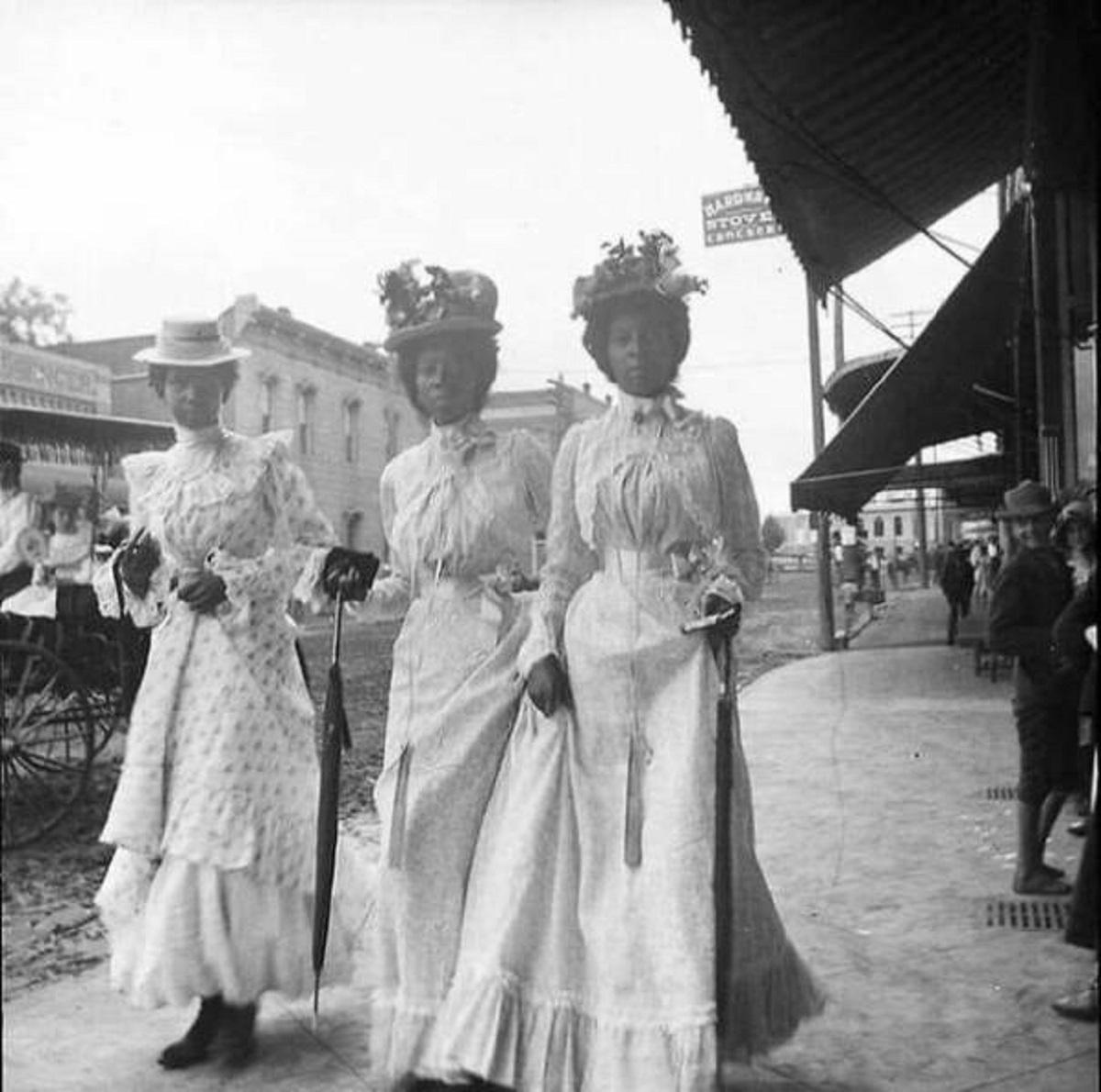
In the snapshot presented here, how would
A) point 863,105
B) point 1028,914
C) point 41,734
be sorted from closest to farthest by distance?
point 41,734 → point 1028,914 → point 863,105

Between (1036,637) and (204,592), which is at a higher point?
(204,592)

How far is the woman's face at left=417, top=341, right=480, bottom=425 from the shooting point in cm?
301

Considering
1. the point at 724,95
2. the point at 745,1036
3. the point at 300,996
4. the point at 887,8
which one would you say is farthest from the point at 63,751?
the point at 887,8

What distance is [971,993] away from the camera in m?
3.03

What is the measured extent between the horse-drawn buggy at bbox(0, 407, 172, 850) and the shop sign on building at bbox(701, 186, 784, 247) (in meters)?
1.48

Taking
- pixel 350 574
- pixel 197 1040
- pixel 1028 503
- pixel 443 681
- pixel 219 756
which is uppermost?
pixel 1028 503

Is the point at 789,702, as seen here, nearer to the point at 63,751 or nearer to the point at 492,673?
the point at 492,673

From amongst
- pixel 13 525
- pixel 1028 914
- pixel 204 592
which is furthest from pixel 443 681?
pixel 1028 914

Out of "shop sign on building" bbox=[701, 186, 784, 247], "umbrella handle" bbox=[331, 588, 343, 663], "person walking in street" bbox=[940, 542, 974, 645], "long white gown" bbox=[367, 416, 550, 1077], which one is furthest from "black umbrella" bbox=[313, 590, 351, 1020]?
"person walking in street" bbox=[940, 542, 974, 645]

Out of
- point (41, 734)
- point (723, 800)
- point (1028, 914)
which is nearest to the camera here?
point (723, 800)

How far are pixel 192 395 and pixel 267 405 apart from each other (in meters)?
0.29

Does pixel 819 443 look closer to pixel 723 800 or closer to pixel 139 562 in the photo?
pixel 723 800

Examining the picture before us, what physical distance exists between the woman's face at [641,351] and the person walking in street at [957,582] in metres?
0.86

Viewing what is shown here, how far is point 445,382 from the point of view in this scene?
3014 mm
